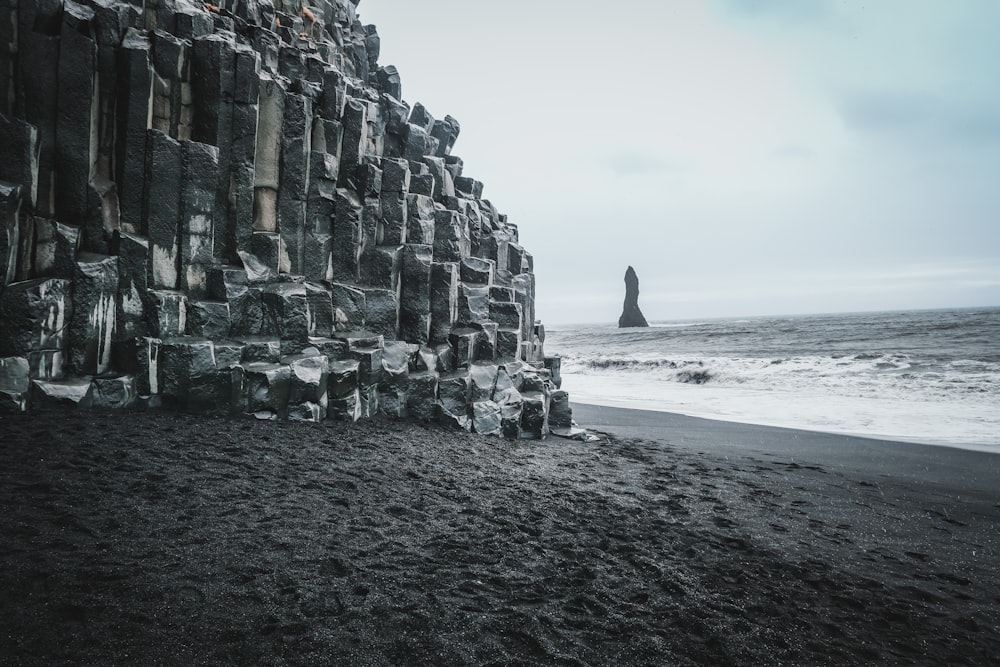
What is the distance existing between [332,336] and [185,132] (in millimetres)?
4269

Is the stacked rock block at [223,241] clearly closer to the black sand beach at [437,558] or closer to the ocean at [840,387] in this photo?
Result: the black sand beach at [437,558]

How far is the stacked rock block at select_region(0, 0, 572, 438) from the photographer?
7715mm

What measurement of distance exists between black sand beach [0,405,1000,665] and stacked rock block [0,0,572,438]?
1.10 meters

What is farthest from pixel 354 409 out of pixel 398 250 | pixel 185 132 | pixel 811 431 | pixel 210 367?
pixel 811 431

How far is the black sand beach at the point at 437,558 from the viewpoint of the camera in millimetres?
3568

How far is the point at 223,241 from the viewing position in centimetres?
951

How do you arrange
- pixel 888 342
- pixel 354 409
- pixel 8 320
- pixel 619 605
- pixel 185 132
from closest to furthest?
1. pixel 619 605
2. pixel 8 320
3. pixel 185 132
4. pixel 354 409
5. pixel 888 342

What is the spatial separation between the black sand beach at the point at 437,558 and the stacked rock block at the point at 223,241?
110 cm

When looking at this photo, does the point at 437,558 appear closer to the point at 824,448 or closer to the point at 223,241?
the point at 223,241

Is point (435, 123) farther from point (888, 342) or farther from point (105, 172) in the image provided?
point (888, 342)

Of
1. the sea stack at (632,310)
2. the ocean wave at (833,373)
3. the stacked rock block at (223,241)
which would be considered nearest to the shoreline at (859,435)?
the stacked rock block at (223,241)

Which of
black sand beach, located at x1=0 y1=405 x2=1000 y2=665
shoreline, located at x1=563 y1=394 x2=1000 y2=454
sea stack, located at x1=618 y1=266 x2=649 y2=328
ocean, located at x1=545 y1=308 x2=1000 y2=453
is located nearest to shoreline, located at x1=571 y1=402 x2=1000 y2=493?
→ shoreline, located at x1=563 y1=394 x2=1000 y2=454

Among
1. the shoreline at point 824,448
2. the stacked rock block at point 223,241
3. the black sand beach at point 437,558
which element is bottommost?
the shoreline at point 824,448

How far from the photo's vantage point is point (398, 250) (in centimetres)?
1150
